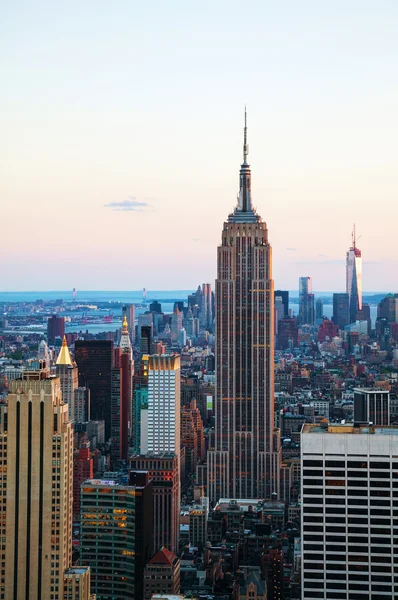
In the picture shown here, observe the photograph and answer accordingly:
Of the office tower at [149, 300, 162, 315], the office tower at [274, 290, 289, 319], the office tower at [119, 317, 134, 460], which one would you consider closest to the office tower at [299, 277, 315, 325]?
the office tower at [274, 290, 289, 319]

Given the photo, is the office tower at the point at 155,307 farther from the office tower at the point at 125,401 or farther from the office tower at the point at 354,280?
the office tower at the point at 125,401

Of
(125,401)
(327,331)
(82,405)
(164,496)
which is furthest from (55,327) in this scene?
(164,496)

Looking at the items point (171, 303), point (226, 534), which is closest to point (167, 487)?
point (226, 534)

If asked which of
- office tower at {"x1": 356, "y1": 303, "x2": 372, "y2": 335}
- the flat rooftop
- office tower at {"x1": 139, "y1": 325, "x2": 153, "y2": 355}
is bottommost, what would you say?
the flat rooftop

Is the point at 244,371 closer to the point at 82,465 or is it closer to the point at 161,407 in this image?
the point at 161,407

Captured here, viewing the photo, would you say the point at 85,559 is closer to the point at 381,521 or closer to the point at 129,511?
the point at 129,511

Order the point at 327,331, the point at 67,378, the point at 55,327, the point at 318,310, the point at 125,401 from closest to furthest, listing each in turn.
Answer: the point at 125,401 < the point at 67,378 < the point at 55,327 < the point at 327,331 < the point at 318,310

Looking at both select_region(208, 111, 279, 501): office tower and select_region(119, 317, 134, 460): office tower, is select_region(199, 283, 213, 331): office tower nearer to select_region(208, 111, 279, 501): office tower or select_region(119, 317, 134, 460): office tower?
select_region(119, 317, 134, 460): office tower
